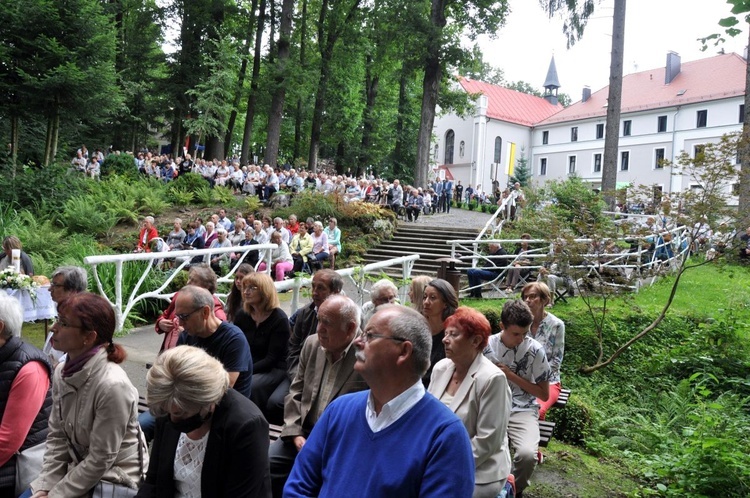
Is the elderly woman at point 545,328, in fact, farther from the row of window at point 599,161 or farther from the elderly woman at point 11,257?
the row of window at point 599,161

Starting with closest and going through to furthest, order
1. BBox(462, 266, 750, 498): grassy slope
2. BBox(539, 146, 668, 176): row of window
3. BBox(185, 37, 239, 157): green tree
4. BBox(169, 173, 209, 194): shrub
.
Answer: BBox(462, 266, 750, 498): grassy slope → BBox(169, 173, 209, 194): shrub → BBox(185, 37, 239, 157): green tree → BBox(539, 146, 668, 176): row of window

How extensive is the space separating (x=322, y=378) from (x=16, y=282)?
17.6ft

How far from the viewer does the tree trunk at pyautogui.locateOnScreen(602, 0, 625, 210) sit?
1966cm

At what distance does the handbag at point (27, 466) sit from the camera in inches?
139

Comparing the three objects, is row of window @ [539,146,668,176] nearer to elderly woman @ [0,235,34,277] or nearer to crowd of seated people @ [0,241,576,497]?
elderly woman @ [0,235,34,277]

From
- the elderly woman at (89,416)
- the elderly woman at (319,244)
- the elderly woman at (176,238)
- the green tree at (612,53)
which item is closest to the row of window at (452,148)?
the green tree at (612,53)

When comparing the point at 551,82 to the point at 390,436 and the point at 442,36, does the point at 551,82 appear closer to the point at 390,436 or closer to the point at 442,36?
the point at 442,36

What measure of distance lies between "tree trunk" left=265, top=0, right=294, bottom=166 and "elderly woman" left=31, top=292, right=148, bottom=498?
73.8 feet

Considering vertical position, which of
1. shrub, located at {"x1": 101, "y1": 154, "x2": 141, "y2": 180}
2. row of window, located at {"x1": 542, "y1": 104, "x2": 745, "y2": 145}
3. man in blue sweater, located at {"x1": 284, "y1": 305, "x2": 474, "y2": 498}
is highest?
row of window, located at {"x1": 542, "y1": 104, "x2": 745, "y2": 145}

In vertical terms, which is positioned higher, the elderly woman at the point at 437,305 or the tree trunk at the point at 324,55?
the tree trunk at the point at 324,55

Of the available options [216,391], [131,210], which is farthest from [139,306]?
[131,210]

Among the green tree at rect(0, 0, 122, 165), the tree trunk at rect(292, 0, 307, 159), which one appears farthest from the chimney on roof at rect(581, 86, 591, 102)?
the green tree at rect(0, 0, 122, 165)

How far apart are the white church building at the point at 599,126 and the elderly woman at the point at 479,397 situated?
142 feet

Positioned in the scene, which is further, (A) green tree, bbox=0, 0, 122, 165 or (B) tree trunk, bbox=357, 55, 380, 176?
(B) tree trunk, bbox=357, 55, 380, 176
